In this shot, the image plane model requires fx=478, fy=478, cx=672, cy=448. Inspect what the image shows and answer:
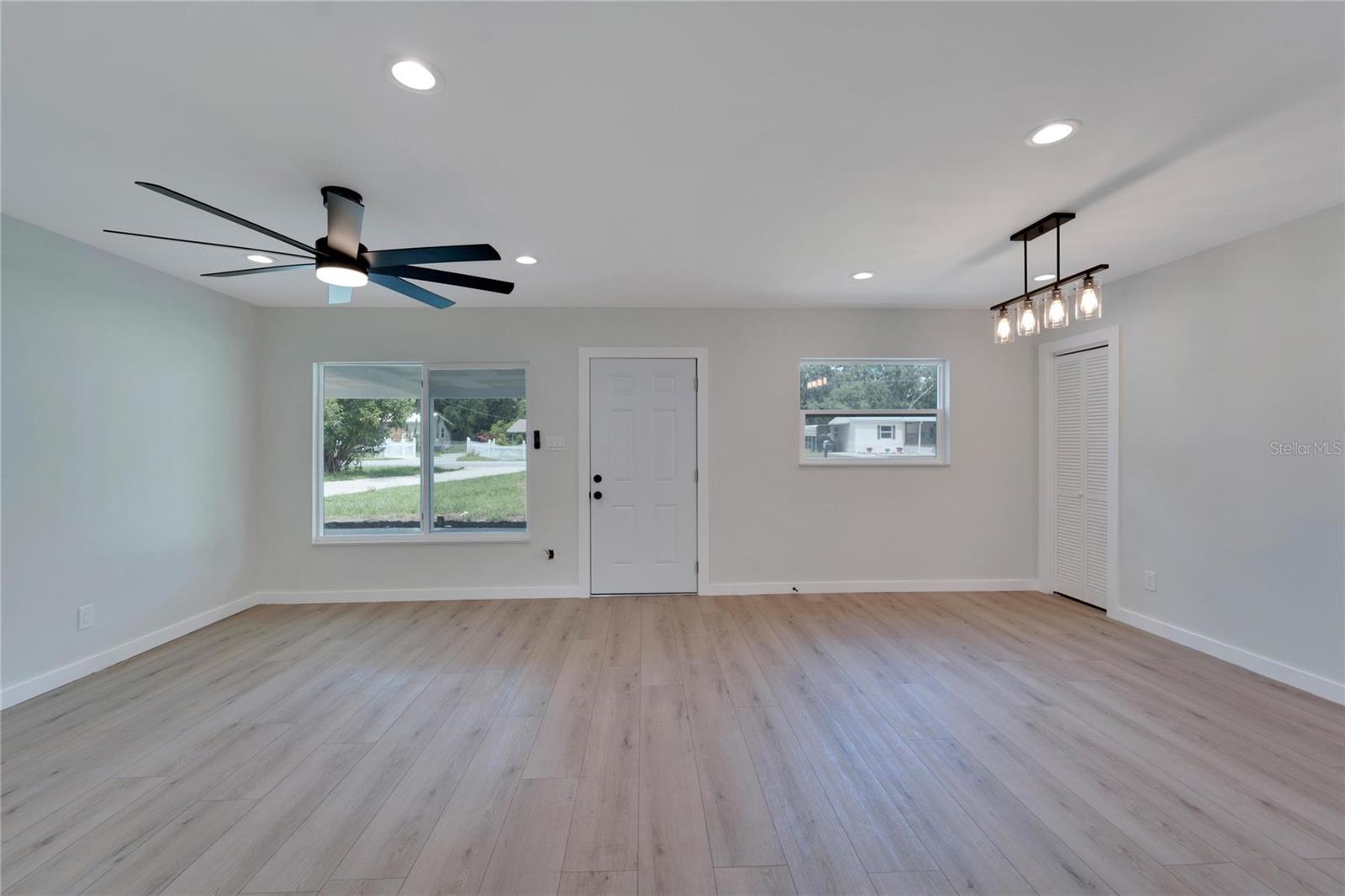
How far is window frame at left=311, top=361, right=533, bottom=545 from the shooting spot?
13.5ft

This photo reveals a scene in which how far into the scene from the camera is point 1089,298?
2.42 m

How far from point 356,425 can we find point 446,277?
2.63 m

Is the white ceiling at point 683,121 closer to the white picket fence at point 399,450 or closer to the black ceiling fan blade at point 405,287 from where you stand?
the black ceiling fan blade at point 405,287

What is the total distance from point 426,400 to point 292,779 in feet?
9.74

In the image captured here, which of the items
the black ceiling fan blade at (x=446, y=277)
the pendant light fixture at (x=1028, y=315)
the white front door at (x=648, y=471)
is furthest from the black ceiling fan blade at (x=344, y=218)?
the pendant light fixture at (x=1028, y=315)

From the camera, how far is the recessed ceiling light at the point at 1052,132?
1730 mm

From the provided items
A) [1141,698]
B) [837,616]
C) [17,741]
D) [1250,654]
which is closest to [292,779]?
[17,741]

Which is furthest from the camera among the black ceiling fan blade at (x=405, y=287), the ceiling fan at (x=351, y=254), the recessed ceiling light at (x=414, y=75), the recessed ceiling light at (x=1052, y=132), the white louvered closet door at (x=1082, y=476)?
the white louvered closet door at (x=1082, y=476)

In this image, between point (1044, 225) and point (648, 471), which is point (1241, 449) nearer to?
point (1044, 225)

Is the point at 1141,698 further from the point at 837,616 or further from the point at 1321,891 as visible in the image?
the point at 837,616

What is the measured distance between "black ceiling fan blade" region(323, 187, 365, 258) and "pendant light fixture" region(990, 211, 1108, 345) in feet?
11.1

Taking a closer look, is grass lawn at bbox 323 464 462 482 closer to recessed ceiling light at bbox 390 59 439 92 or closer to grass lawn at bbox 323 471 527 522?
grass lawn at bbox 323 471 527 522

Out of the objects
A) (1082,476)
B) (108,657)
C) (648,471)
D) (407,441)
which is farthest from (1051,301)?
(108,657)

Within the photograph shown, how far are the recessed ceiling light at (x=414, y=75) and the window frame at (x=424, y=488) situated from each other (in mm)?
2731
